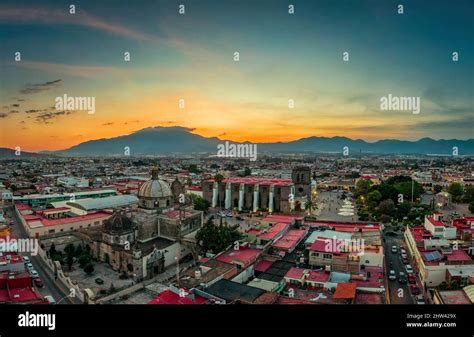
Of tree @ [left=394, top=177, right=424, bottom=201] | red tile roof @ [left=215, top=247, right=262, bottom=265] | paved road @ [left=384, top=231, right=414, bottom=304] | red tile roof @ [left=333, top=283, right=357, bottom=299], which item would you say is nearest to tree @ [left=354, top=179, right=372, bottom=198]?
tree @ [left=394, top=177, right=424, bottom=201]

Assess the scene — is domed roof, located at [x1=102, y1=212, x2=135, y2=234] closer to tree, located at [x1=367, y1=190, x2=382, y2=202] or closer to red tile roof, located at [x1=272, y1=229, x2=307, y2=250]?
red tile roof, located at [x1=272, y1=229, x2=307, y2=250]

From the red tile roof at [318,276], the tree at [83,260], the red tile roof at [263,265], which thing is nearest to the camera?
the red tile roof at [318,276]

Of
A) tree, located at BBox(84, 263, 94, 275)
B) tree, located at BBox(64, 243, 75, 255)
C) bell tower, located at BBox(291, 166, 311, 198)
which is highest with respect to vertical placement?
bell tower, located at BBox(291, 166, 311, 198)

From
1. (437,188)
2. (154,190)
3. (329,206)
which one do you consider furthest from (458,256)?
(437,188)

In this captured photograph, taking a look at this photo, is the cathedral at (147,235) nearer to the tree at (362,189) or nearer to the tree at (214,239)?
the tree at (214,239)

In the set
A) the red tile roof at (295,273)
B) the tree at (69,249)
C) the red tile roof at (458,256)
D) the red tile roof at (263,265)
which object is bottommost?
the tree at (69,249)

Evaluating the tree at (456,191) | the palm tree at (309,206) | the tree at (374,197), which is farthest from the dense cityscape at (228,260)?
the tree at (456,191)
